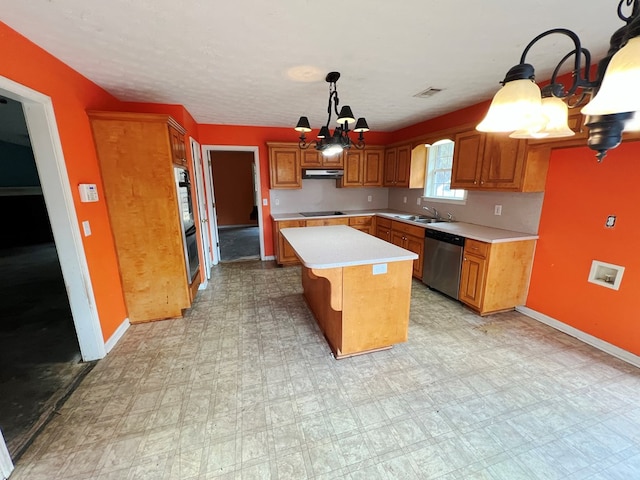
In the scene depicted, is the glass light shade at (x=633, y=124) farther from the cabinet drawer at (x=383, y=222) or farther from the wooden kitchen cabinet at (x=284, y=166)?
the wooden kitchen cabinet at (x=284, y=166)

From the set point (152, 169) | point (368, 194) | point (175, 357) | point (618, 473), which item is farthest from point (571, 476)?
point (368, 194)

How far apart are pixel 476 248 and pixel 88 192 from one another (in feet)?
12.3

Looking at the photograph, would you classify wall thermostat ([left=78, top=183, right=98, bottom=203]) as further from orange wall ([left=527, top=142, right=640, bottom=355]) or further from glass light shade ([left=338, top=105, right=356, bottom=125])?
orange wall ([left=527, top=142, right=640, bottom=355])

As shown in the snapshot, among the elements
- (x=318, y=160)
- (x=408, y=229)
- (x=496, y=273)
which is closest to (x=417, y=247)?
(x=408, y=229)

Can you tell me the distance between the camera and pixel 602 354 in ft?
7.39

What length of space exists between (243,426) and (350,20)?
8.39 feet

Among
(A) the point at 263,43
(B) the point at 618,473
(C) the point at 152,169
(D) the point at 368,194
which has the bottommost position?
(B) the point at 618,473

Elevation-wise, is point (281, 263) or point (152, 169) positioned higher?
point (152, 169)

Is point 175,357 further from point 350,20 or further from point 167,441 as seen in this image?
point 350,20

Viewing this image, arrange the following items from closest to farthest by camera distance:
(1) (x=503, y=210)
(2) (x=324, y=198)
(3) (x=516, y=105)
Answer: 1. (3) (x=516, y=105)
2. (1) (x=503, y=210)
3. (2) (x=324, y=198)

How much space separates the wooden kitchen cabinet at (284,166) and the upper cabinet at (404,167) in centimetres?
170

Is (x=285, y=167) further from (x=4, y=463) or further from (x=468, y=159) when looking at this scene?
(x=4, y=463)

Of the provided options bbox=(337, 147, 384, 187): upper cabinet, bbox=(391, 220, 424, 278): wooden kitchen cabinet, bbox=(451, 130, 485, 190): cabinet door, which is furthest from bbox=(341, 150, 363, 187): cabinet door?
bbox=(451, 130, 485, 190): cabinet door

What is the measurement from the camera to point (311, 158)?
4574 mm
